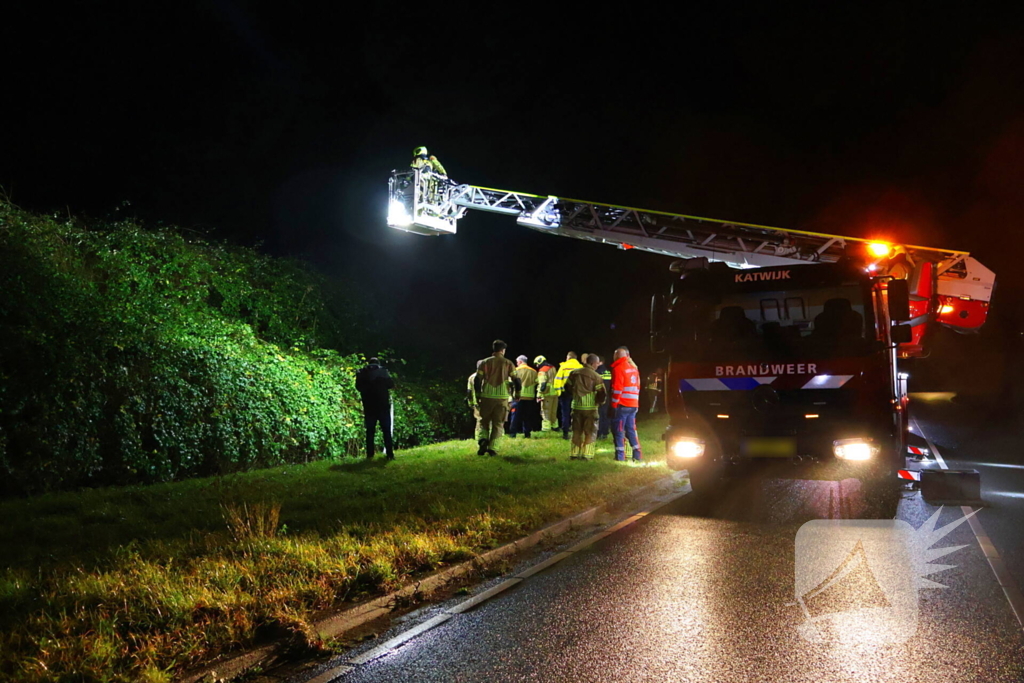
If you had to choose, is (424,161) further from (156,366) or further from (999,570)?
(999,570)

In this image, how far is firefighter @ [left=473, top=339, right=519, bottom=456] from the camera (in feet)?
41.1

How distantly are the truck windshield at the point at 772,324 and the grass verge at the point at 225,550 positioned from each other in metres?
2.09

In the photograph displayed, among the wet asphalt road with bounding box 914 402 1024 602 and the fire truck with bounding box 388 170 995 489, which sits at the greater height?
the fire truck with bounding box 388 170 995 489

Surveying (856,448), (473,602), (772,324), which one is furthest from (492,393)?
(473,602)

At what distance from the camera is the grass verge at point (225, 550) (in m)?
3.93

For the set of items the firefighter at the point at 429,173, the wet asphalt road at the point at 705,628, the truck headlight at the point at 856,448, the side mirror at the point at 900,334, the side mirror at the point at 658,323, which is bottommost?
the wet asphalt road at the point at 705,628

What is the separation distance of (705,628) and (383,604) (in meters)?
1.99

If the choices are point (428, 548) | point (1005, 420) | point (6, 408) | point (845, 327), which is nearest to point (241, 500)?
point (6, 408)

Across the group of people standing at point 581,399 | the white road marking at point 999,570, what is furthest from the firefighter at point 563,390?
the white road marking at point 999,570

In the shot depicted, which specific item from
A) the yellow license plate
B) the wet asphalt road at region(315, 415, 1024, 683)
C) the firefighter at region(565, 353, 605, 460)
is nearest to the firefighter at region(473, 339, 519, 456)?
the firefighter at region(565, 353, 605, 460)

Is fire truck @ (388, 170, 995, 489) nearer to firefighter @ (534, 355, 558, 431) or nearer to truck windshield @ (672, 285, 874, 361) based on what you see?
truck windshield @ (672, 285, 874, 361)

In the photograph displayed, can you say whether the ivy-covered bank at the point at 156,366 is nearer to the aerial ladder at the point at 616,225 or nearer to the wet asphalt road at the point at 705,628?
the aerial ladder at the point at 616,225

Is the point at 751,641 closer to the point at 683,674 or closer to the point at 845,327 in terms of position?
the point at 683,674

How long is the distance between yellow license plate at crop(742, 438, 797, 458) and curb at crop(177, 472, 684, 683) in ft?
4.96
